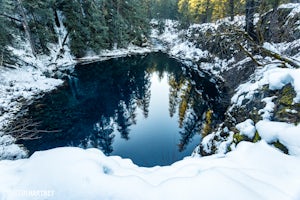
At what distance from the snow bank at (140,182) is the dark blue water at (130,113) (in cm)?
619

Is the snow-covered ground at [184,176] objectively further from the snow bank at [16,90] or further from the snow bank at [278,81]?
the snow bank at [16,90]

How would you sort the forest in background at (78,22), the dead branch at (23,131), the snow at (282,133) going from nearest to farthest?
1. the snow at (282,133)
2. the dead branch at (23,131)
3. the forest in background at (78,22)

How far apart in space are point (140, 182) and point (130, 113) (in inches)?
420

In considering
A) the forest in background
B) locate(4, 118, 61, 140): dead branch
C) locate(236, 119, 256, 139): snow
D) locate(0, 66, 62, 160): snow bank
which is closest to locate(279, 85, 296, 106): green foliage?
locate(236, 119, 256, 139): snow

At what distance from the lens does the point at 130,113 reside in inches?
528

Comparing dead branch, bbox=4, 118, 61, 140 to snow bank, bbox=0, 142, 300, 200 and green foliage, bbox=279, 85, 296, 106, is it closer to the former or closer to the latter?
snow bank, bbox=0, 142, 300, 200

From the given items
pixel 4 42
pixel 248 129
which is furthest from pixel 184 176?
pixel 4 42

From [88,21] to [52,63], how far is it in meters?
8.37

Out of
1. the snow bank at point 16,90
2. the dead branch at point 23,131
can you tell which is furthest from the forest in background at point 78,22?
the dead branch at point 23,131

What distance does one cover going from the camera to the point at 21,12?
1812cm

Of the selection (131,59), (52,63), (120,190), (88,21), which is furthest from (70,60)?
(120,190)

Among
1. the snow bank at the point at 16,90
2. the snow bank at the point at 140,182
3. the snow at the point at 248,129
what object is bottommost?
the snow bank at the point at 140,182

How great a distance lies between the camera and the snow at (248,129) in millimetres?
4236

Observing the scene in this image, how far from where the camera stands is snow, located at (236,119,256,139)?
4.24m
